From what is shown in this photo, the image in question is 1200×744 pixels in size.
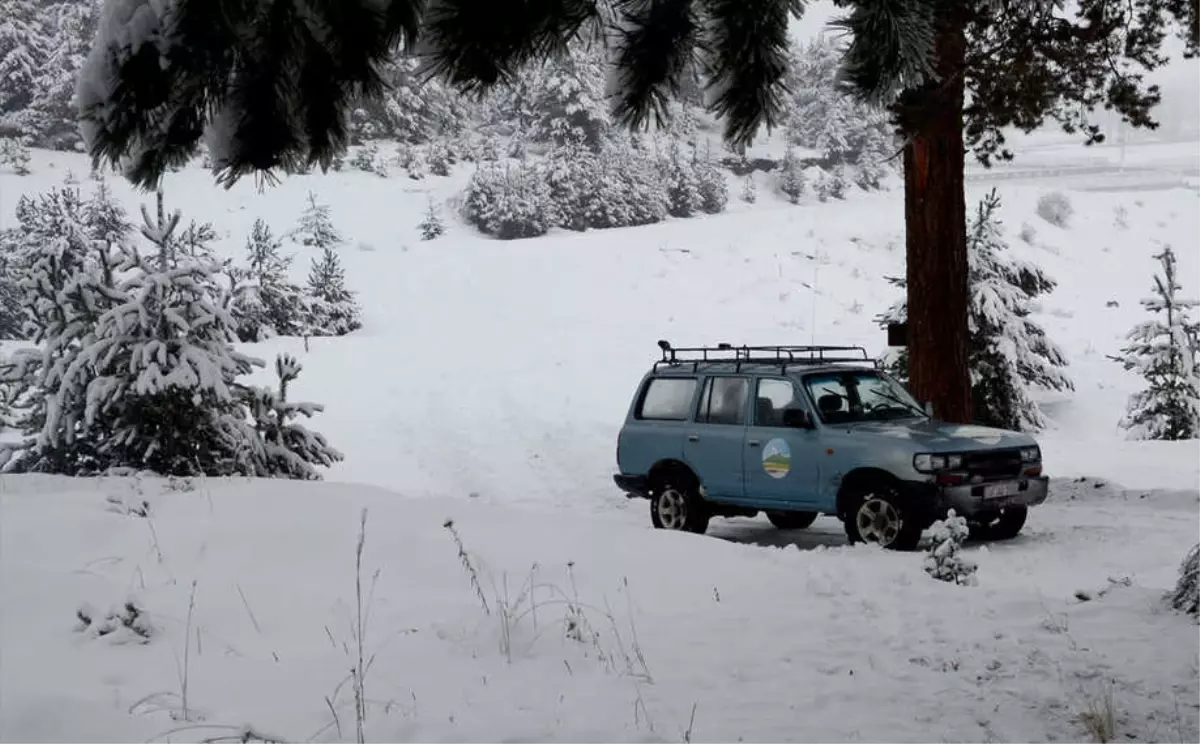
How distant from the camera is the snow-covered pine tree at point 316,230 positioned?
127ft

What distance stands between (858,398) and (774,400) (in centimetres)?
83

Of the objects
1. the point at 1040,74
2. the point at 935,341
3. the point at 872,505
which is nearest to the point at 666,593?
the point at 872,505

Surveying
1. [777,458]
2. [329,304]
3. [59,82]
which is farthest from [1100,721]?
[59,82]

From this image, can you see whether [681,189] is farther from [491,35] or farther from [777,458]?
[491,35]

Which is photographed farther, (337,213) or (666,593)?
(337,213)

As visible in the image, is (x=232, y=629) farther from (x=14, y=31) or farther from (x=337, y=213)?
(x=14, y=31)

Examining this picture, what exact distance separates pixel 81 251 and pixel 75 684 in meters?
26.9

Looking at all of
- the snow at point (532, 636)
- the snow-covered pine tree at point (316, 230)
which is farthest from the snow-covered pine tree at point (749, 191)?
the snow at point (532, 636)

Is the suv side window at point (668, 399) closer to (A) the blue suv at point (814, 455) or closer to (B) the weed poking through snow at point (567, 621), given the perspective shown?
(A) the blue suv at point (814, 455)

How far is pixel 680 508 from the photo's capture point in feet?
39.9

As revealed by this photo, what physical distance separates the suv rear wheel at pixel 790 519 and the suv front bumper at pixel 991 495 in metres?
2.48

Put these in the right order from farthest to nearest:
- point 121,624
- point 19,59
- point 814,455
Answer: point 19,59, point 814,455, point 121,624

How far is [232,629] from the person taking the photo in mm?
5605

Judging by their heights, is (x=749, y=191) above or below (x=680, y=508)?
above
